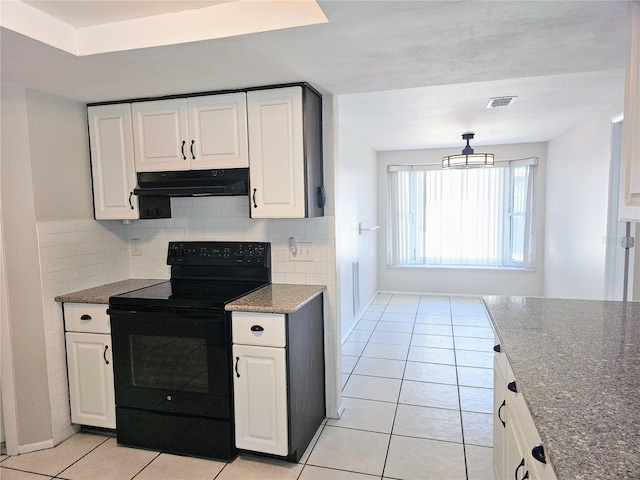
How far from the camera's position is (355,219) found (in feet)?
15.5

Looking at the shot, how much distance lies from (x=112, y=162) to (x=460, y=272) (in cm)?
499

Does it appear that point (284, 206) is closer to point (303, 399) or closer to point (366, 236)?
point (303, 399)

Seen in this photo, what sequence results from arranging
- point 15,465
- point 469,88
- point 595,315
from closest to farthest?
1. point 595,315
2. point 15,465
3. point 469,88

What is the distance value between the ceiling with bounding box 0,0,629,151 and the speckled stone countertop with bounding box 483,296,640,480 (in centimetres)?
125

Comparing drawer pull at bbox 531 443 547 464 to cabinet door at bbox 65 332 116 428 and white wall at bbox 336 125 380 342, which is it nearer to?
cabinet door at bbox 65 332 116 428

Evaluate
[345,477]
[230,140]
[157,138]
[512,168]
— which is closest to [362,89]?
[230,140]

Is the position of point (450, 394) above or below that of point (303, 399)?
below

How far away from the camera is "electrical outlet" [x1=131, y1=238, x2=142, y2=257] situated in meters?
3.05

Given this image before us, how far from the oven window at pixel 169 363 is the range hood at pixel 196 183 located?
89cm

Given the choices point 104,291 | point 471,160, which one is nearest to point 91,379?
point 104,291

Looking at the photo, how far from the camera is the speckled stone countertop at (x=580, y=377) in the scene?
0.87 metres

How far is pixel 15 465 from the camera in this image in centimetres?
228

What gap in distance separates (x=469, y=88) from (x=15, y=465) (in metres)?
3.72

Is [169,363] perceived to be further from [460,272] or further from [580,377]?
[460,272]
